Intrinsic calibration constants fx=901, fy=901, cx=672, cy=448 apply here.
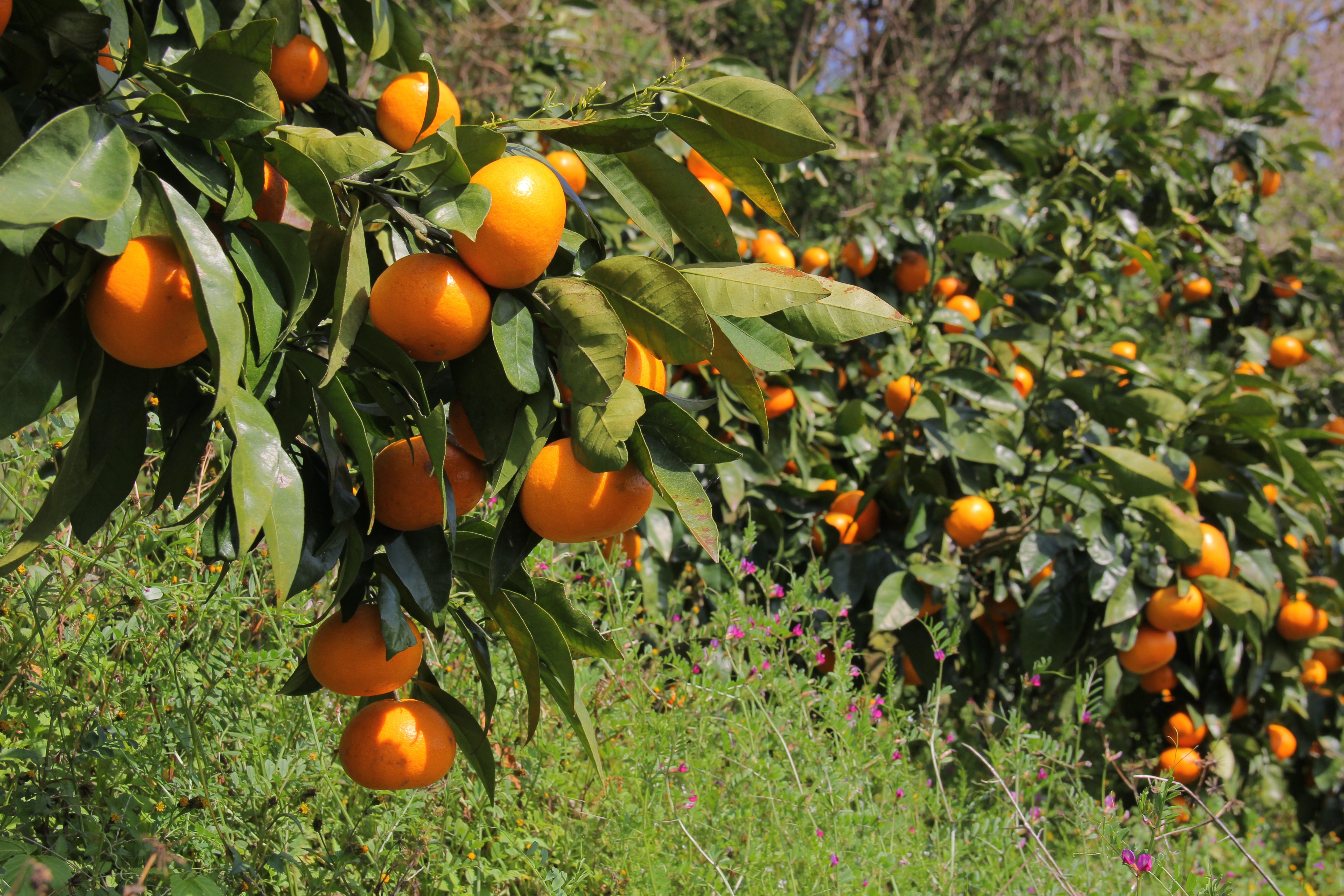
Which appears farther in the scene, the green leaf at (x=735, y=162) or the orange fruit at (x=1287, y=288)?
the orange fruit at (x=1287, y=288)

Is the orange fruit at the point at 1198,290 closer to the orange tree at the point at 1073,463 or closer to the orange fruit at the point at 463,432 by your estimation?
the orange tree at the point at 1073,463

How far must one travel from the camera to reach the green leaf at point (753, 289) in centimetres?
62

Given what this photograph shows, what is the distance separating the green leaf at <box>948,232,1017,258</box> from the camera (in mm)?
2270

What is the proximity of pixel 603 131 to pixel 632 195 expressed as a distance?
100mm

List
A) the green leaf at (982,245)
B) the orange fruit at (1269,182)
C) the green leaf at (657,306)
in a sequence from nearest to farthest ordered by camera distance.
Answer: the green leaf at (657,306) < the green leaf at (982,245) < the orange fruit at (1269,182)

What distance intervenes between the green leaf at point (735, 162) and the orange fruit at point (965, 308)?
5.96 ft

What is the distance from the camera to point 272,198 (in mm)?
740

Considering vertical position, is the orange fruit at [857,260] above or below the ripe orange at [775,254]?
below

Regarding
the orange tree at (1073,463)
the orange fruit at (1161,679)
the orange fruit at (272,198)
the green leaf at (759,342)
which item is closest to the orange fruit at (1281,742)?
the orange tree at (1073,463)

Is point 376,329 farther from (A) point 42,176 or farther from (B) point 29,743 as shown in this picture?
(B) point 29,743

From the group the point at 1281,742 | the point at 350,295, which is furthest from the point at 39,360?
the point at 1281,742

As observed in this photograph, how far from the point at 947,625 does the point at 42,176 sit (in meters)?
1.93

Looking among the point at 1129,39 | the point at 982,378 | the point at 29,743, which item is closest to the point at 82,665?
the point at 29,743

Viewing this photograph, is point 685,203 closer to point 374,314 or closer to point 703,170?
point 374,314
